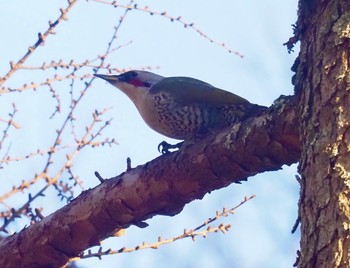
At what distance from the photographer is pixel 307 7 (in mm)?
2420

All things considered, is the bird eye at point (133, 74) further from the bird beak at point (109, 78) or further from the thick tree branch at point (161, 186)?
the thick tree branch at point (161, 186)

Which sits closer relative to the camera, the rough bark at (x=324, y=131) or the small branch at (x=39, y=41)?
the rough bark at (x=324, y=131)

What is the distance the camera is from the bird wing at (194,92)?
3571 mm

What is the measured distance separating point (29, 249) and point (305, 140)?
53.6 inches

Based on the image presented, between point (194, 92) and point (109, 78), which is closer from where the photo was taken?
point (194, 92)

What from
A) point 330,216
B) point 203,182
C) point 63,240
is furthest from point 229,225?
point 330,216

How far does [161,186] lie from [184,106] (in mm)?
1007

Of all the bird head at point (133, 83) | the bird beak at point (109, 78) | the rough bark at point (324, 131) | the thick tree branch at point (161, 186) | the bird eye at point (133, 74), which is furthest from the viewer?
the bird eye at point (133, 74)

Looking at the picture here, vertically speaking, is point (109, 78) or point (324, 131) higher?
point (109, 78)

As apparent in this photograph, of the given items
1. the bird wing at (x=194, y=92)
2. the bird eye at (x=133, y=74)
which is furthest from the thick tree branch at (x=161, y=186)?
the bird eye at (x=133, y=74)

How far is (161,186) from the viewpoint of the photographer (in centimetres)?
288

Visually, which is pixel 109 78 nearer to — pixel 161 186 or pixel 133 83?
pixel 133 83

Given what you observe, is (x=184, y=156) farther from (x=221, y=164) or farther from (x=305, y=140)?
(x=305, y=140)

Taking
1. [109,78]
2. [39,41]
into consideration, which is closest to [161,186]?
[39,41]
